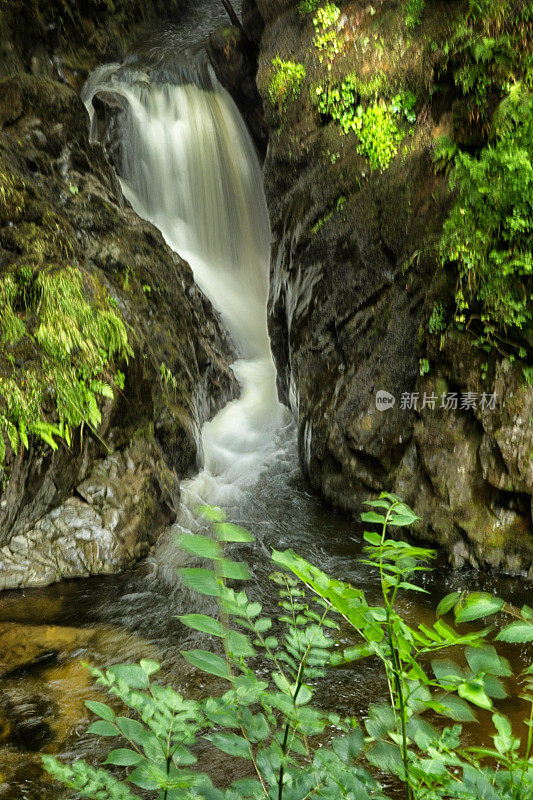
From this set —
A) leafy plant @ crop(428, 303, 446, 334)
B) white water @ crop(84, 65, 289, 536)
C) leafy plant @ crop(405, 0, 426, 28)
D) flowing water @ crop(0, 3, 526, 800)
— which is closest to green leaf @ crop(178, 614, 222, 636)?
flowing water @ crop(0, 3, 526, 800)

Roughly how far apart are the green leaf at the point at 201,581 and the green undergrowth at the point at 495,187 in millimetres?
4201

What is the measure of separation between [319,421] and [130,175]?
26.8ft

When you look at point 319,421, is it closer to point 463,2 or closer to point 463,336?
point 463,336

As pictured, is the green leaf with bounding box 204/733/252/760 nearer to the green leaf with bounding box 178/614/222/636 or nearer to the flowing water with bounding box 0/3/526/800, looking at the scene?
the green leaf with bounding box 178/614/222/636

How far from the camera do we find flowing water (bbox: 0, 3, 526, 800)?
296 cm

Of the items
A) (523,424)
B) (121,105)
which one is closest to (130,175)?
(121,105)

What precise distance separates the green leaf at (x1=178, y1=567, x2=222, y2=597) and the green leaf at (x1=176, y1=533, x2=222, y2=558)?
0.09 feet

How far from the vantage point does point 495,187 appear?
4.52 meters

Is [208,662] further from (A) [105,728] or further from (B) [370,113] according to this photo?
(B) [370,113]

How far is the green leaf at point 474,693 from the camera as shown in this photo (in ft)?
2.52

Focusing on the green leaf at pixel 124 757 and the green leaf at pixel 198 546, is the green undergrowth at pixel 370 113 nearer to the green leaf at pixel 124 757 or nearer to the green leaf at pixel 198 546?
the green leaf at pixel 198 546

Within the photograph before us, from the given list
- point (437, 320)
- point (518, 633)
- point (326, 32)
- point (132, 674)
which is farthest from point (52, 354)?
point (326, 32)

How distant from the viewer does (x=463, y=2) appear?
543cm

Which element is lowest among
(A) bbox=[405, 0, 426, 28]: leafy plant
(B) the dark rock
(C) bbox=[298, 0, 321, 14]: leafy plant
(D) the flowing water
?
(D) the flowing water
